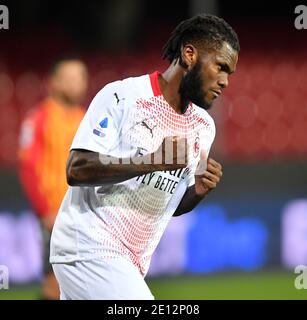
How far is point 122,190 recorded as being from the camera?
4.14m

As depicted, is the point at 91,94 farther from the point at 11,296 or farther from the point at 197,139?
the point at 197,139

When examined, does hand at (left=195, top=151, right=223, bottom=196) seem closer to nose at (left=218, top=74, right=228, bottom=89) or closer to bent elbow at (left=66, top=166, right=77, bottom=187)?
nose at (left=218, top=74, right=228, bottom=89)

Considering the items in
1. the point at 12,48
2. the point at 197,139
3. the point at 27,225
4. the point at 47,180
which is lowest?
the point at 27,225

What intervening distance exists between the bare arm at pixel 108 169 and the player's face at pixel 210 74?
0.35m

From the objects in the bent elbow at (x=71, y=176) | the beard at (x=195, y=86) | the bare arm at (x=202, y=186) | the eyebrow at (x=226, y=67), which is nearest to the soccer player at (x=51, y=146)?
the bare arm at (x=202, y=186)

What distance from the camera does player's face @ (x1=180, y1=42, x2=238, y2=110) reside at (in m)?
4.13

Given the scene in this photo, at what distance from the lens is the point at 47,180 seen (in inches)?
278

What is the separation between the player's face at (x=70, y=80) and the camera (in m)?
6.96

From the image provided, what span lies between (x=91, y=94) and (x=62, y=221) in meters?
6.16

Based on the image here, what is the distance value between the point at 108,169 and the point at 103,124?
23 centimetres

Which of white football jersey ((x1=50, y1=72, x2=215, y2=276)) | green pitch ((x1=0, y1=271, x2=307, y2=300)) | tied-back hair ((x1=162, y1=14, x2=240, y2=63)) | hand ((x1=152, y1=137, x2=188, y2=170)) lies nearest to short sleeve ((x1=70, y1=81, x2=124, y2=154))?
white football jersey ((x1=50, y1=72, x2=215, y2=276))

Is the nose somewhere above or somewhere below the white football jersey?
above

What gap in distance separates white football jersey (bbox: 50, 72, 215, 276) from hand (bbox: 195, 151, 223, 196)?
82 millimetres
